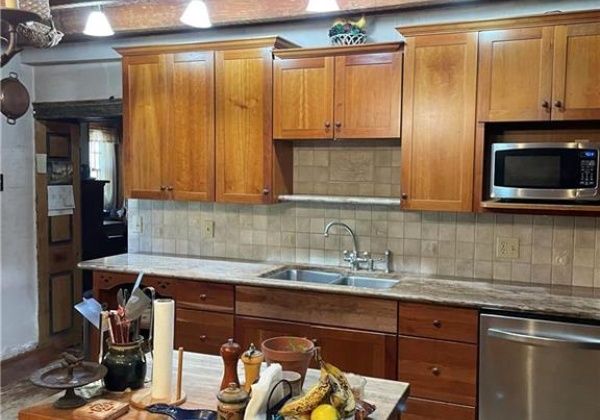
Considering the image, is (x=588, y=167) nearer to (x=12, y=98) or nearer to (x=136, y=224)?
(x=12, y=98)

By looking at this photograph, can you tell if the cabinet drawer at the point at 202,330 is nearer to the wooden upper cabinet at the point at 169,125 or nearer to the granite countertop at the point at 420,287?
the granite countertop at the point at 420,287

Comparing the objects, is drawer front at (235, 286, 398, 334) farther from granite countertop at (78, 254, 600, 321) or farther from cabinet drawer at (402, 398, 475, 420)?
cabinet drawer at (402, 398, 475, 420)

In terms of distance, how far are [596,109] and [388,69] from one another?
1125 millimetres

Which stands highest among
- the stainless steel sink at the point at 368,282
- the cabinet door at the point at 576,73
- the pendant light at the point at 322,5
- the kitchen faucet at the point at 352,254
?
the pendant light at the point at 322,5

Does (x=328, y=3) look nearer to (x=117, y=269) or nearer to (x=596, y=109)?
(x=596, y=109)

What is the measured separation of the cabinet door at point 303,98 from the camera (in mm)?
3455

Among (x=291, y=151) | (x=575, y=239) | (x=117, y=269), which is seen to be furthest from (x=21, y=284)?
(x=575, y=239)

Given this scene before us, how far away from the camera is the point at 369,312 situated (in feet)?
10.0

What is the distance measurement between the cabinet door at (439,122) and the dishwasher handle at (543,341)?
0.72 meters

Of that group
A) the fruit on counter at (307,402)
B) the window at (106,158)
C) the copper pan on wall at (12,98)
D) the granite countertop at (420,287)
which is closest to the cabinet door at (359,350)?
the granite countertop at (420,287)

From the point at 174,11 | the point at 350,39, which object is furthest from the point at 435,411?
the point at 174,11

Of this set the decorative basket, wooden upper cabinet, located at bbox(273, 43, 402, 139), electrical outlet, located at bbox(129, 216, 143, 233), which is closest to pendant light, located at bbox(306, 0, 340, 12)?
wooden upper cabinet, located at bbox(273, 43, 402, 139)

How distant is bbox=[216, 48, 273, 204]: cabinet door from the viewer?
11.9ft

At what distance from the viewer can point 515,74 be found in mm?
2990
